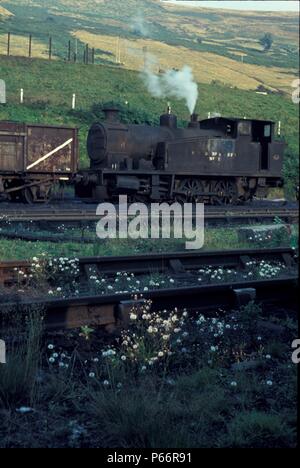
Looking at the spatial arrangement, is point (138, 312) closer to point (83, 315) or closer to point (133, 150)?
point (83, 315)

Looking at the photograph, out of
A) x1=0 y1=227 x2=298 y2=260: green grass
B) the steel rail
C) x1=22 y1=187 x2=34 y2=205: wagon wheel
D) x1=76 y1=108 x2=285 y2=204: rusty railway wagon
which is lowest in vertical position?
the steel rail

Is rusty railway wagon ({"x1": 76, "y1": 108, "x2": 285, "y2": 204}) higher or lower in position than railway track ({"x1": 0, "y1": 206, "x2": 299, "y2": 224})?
higher

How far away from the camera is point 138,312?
19.5 ft

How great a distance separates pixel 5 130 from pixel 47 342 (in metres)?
13.3

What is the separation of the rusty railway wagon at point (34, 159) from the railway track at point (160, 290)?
957cm

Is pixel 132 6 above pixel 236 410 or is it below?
above

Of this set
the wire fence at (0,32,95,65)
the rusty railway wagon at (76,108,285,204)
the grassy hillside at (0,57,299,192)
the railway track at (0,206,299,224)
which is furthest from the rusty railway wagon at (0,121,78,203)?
the wire fence at (0,32,95,65)

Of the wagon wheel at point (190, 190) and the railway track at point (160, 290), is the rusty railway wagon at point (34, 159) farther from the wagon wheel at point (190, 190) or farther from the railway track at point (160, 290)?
the railway track at point (160, 290)

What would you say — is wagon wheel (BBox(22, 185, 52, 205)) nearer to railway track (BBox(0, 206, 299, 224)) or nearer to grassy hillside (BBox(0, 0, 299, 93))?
railway track (BBox(0, 206, 299, 224))

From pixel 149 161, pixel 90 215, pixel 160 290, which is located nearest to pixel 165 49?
pixel 149 161

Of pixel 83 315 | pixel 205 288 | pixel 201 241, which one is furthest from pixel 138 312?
pixel 201 241

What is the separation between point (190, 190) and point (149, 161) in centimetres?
171

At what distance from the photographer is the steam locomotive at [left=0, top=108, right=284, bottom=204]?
17875 millimetres
